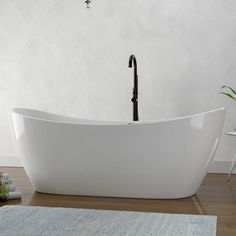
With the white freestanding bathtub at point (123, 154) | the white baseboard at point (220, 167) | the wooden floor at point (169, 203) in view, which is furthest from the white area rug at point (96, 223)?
the white baseboard at point (220, 167)

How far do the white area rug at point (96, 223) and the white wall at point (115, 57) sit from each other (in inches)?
75.3

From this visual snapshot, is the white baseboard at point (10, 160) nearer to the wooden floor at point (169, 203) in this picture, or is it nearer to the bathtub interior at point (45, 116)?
the bathtub interior at point (45, 116)

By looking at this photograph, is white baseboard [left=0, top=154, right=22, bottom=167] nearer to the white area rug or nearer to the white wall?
the white wall

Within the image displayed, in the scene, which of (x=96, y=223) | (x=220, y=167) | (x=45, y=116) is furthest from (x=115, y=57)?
(x=96, y=223)

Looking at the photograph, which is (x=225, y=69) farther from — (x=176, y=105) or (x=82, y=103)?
(x=82, y=103)

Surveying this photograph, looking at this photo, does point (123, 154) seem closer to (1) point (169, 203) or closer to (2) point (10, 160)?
(1) point (169, 203)

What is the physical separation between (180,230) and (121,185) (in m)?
1.04

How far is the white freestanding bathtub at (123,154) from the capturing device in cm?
392

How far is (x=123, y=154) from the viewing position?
13.1 feet

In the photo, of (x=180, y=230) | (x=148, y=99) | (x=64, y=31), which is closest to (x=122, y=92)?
(x=148, y=99)

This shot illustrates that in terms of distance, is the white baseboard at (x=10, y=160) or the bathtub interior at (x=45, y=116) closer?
the bathtub interior at (x=45, y=116)

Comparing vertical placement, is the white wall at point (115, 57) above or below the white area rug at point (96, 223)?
above

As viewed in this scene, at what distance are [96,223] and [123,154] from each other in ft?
2.82

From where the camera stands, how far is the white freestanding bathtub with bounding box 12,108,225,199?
3922 millimetres
